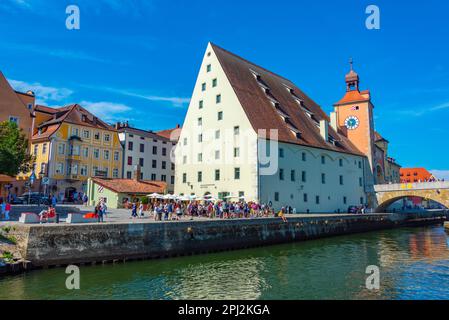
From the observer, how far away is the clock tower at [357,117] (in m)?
61.6

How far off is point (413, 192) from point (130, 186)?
4086 centimetres

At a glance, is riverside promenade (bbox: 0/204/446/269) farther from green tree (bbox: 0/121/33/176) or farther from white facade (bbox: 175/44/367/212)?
green tree (bbox: 0/121/33/176)

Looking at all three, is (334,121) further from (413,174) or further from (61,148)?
(413,174)

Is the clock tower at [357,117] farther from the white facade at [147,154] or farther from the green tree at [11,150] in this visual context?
the green tree at [11,150]

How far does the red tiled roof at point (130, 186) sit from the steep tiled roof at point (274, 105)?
15.1m

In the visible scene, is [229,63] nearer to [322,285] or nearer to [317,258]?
[317,258]

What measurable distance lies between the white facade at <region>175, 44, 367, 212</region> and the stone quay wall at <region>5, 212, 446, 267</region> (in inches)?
311

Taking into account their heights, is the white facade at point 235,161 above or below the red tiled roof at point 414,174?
below

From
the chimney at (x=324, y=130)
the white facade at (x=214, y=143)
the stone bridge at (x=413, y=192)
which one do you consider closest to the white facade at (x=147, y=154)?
the white facade at (x=214, y=143)

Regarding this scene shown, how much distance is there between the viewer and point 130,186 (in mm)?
44250

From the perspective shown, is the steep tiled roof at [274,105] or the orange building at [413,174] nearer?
the steep tiled roof at [274,105]

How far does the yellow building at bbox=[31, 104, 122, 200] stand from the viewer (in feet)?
170
